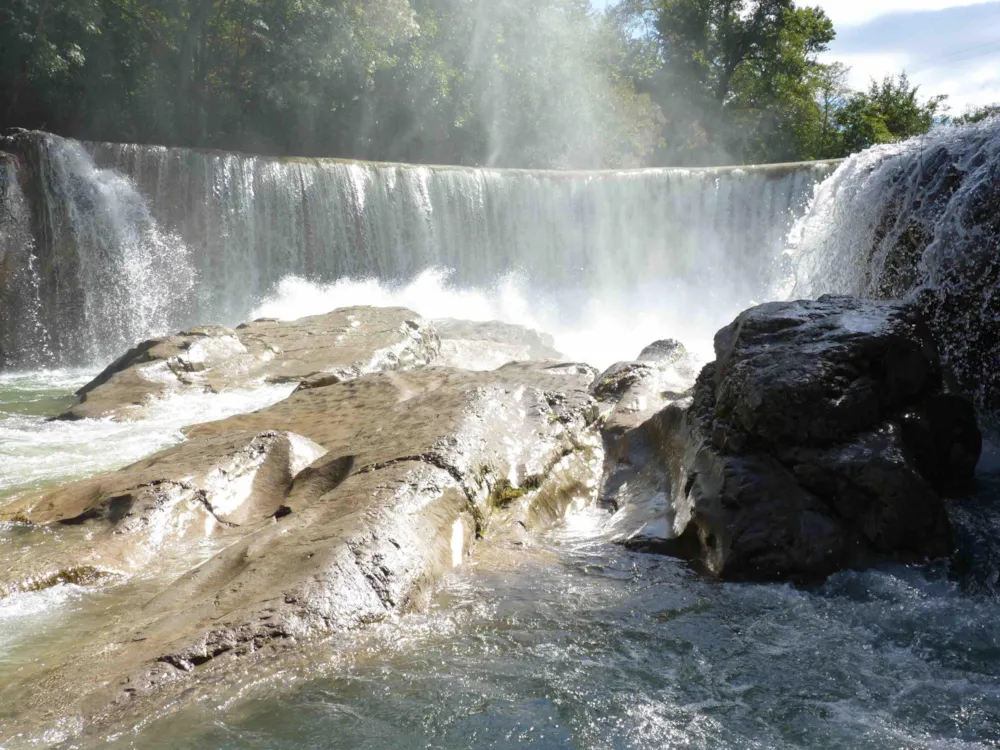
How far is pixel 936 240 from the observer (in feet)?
21.7

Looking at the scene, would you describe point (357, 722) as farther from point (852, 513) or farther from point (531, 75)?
point (531, 75)

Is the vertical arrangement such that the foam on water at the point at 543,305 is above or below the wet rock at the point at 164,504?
below

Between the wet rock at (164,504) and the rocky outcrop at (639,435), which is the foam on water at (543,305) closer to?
the rocky outcrop at (639,435)

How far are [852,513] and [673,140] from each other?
2846 centimetres

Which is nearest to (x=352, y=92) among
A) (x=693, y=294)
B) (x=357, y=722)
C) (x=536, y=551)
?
(x=693, y=294)

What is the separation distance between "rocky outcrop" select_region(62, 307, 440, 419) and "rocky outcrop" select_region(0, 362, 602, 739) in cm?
216

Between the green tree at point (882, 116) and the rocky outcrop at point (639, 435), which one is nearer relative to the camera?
the rocky outcrop at point (639, 435)

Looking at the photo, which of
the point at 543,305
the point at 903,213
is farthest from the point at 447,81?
the point at 903,213

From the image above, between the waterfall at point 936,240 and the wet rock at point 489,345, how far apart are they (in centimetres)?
361

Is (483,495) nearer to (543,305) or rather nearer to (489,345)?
(489,345)

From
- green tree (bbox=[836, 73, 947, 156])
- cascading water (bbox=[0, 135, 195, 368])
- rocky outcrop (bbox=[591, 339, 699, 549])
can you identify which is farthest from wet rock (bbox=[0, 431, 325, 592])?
green tree (bbox=[836, 73, 947, 156])

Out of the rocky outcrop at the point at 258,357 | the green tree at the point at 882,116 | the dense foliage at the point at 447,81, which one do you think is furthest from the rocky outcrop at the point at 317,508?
the green tree at the point at 882,116

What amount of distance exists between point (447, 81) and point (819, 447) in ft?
68.3

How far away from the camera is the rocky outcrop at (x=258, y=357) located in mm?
8641
